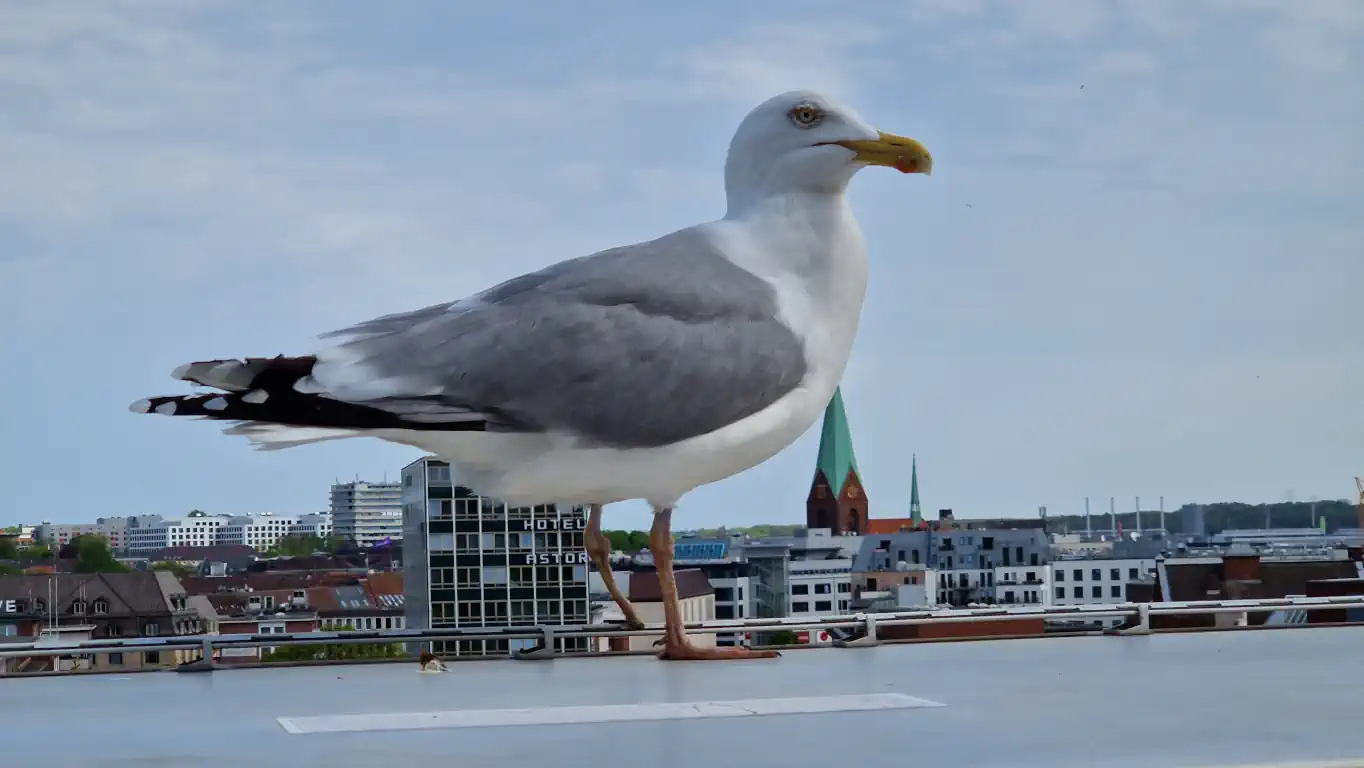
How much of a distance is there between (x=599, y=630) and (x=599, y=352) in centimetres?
148

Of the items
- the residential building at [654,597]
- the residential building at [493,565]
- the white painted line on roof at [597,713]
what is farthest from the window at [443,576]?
the white painted line on roof at [597,713]

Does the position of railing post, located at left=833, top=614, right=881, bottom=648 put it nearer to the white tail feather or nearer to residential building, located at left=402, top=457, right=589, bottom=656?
the white tail feather

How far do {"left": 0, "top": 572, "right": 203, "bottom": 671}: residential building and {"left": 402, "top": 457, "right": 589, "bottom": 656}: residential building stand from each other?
92.3ft

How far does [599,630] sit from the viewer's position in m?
8.02

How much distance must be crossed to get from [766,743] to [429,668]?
3.14 metres

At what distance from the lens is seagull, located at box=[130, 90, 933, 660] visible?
275 inches

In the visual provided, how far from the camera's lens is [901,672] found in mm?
7043

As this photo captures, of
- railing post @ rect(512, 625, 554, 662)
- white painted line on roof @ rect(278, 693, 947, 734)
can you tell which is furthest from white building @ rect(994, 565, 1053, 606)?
white painted line on roof @ rect(278, 693, 947, 734)

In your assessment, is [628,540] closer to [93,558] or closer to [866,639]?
[93,558]

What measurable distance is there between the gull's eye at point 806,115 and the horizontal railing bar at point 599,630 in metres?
2.27

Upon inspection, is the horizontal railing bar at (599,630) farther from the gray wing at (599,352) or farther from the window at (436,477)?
the window at (436,477)

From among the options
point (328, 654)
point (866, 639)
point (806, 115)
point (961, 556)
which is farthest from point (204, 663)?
point (961, 556)

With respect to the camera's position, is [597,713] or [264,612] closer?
[597,713]

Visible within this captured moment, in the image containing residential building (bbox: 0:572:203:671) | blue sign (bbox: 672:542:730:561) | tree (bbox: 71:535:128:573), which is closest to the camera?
residential building (bbox: 0:572:203:671)
